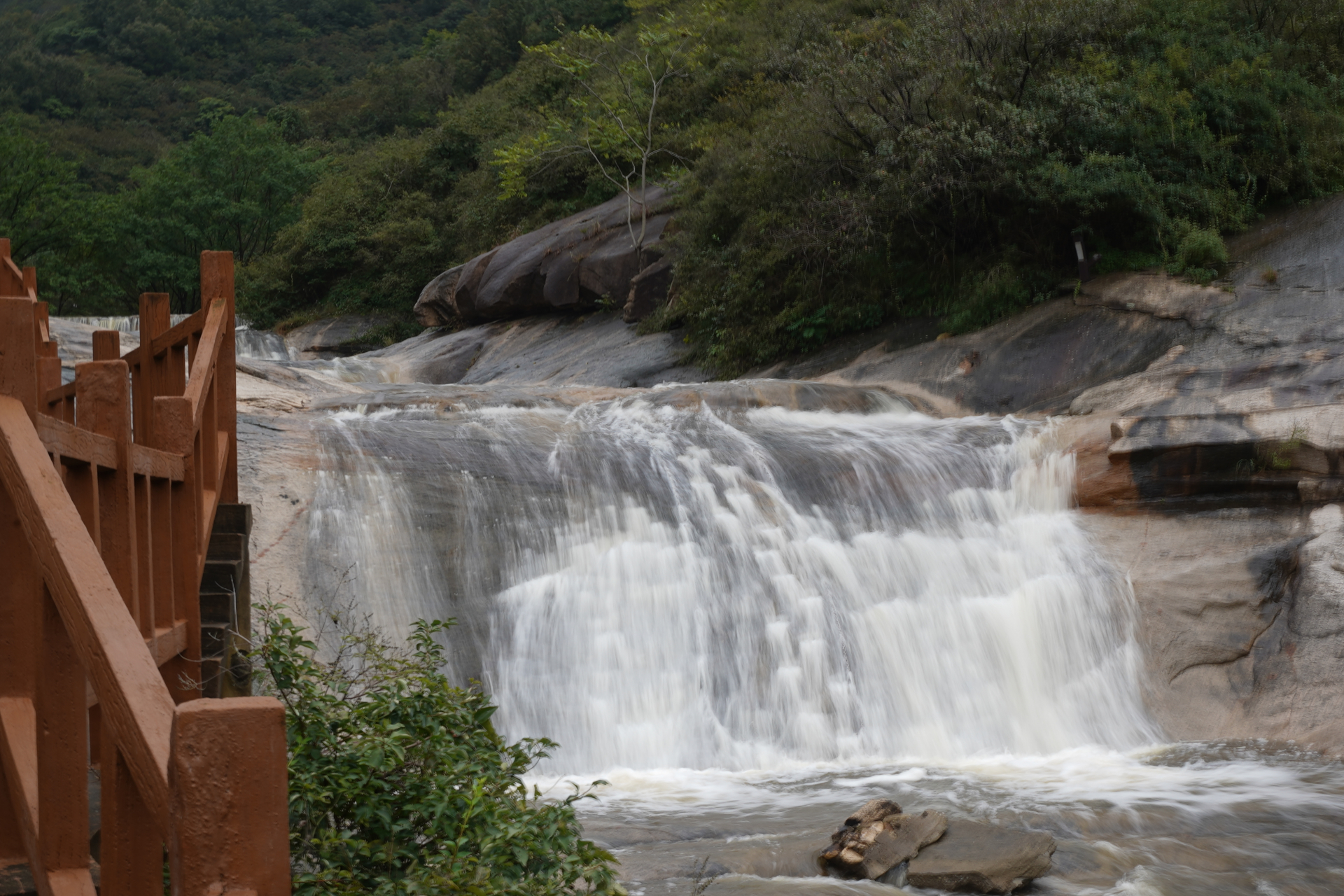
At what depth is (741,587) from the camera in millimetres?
8109

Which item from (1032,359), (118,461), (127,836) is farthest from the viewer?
(1032,359)

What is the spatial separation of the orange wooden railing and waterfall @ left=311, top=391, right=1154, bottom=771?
3779 millimetres

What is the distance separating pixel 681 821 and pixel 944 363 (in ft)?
29.0

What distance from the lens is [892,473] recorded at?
940 cm

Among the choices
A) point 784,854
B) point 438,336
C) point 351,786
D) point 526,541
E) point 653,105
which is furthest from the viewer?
point 438,336

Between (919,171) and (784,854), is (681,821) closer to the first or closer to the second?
(784,854)

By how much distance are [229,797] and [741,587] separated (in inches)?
259

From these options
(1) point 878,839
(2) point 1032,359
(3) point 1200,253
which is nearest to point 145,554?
(1) point 878,839

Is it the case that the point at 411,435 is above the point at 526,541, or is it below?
above

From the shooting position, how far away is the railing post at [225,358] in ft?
17.5

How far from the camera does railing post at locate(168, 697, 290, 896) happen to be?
162cm

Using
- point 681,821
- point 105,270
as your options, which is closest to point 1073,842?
point 681,821

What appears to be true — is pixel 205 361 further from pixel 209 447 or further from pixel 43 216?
pixel 43 216

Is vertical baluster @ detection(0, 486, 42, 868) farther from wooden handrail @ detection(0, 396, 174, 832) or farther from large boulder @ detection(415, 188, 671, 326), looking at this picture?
large boulder @ detection(415, 188, 671, 326)
